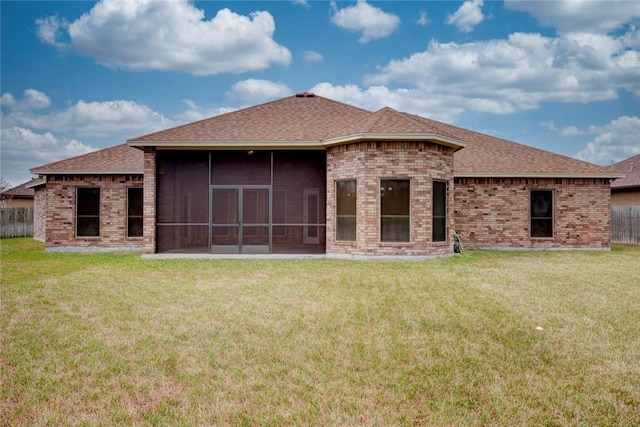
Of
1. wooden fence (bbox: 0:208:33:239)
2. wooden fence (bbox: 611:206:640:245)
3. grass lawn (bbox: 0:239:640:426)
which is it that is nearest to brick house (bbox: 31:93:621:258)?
grass lawn (bbox: 0:239:640:426)

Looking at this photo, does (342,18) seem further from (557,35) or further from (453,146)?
(557,35)

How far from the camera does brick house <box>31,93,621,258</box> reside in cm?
1295

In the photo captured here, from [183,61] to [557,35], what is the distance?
674 inches

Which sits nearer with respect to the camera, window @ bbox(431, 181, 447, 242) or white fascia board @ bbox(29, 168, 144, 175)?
window @ bbox(431, 181, 447, 242)

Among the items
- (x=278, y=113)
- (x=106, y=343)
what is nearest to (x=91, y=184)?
(x=278, y=113)

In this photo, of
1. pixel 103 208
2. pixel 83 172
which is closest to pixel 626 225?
pixel 103 208

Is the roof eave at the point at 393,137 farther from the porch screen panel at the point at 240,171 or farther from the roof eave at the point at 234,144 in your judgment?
the porch screen panel at the point at 240,171

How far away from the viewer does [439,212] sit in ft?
44.6

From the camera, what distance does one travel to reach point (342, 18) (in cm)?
1855

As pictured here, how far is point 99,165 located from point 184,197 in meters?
3.26

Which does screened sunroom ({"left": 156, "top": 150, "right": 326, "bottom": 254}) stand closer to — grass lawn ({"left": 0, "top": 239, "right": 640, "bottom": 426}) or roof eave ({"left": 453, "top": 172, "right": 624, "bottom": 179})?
roof eave ({"left": 453, "top": 172, "right": 624, "bottom": 179})

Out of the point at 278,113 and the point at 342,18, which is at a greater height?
the point at 342,18

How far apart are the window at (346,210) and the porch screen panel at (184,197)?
17.1 ft

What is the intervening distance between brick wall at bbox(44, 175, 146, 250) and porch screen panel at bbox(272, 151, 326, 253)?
5.47 metres
